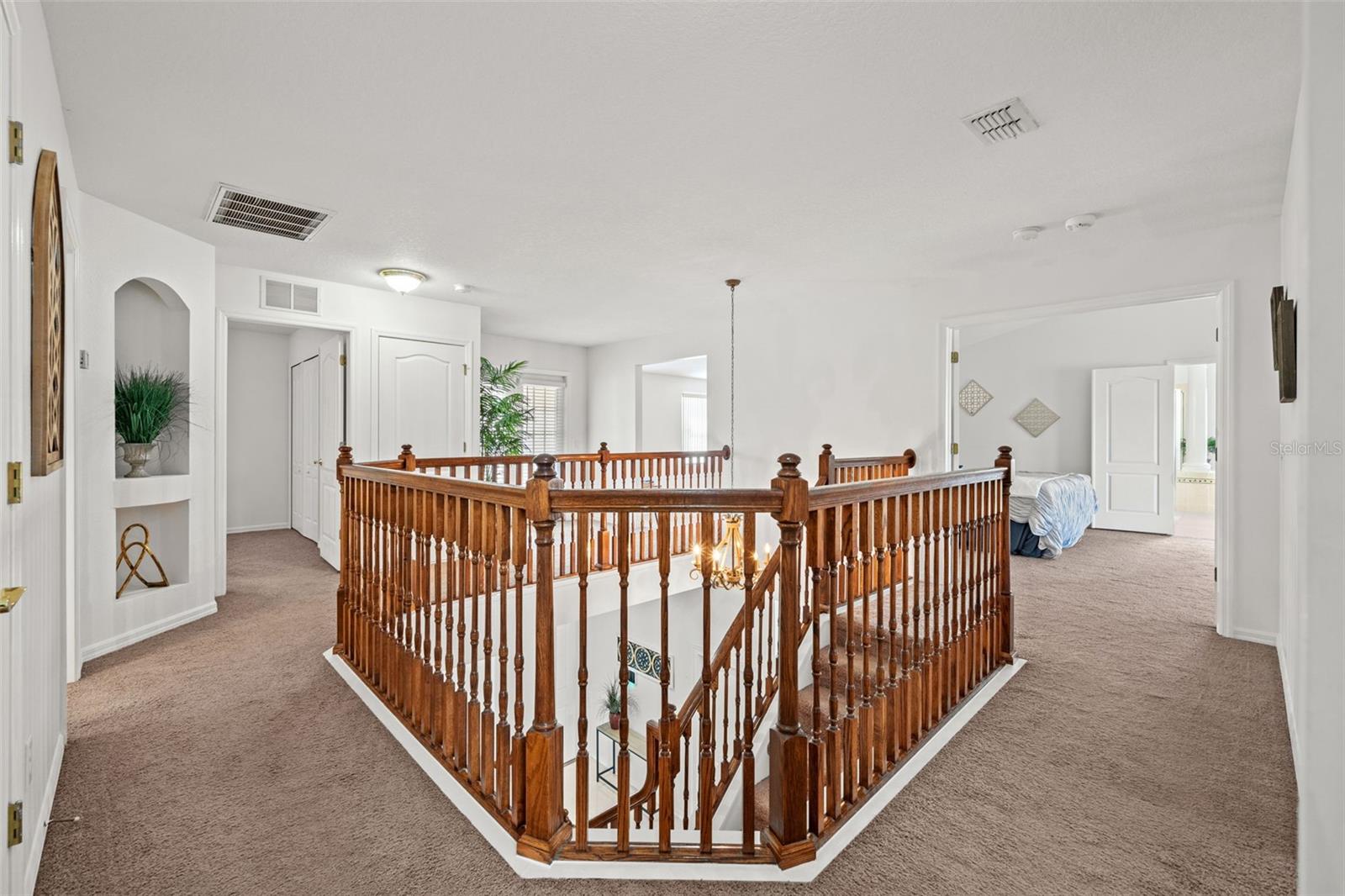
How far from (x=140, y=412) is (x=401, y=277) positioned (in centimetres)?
183

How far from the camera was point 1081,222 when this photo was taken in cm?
354

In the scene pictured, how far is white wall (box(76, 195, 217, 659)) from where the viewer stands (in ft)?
10.8

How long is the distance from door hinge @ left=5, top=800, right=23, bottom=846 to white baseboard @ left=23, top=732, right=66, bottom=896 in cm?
17

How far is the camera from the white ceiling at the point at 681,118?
193cm

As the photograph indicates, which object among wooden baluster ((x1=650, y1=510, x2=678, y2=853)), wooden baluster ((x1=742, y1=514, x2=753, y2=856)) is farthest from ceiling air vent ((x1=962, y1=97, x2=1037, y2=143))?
wooden baluster ((x1=650, y1=510, x2=678, y2=853))

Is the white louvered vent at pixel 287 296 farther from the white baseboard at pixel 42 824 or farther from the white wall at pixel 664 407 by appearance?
the white wall at pixel 664 407

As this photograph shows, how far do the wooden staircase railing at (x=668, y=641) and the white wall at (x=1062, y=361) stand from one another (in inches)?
233

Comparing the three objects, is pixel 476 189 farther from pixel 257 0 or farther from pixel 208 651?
pixel 208 651

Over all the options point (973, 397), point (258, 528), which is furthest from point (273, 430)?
point (973, 397)

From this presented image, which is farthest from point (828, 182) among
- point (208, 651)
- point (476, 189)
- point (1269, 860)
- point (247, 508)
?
point (247, 508)

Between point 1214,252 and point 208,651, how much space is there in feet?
19.9

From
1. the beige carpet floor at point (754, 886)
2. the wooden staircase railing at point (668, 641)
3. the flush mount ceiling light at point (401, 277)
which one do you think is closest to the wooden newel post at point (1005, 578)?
the wooden staircase railing at point (668, 641)

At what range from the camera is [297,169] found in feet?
9.75

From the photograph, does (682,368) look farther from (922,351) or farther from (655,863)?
(655,863)
